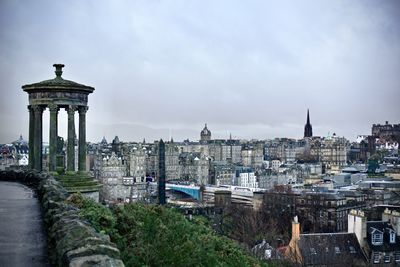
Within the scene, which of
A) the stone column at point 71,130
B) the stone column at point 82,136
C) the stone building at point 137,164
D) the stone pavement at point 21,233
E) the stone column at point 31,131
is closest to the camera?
the stone pavement at point 21,233

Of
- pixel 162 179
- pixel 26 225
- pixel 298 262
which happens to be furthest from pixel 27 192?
pixel 162 179

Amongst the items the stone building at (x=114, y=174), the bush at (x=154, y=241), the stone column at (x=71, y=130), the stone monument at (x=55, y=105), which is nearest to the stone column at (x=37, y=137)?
the stone monument at (x=55, y=105)

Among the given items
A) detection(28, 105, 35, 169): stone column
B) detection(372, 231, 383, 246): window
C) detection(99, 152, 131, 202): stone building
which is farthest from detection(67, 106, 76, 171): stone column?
detection(99, 152, 131, 202): stone building

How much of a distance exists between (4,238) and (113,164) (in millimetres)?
80625

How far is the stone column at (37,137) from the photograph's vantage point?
15062 millimetres

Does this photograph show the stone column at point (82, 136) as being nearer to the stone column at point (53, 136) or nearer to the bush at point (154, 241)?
the stone column at point (53, 136)

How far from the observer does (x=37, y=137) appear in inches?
606

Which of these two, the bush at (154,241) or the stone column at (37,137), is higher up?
the stone column at (37,137)

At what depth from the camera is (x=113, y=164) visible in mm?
86000

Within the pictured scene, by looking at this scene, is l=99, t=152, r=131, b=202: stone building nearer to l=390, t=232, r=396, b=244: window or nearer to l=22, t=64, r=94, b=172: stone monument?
l=390, t=232, r=396, b=244: window

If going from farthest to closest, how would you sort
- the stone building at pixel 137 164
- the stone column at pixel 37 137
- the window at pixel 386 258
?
the stone building at pixel 137 164 → the window at pixel 386 258 → the stone column at pixel 37 137

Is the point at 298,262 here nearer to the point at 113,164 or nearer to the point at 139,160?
the point at 113,164

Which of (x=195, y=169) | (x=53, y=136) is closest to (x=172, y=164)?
(x=195, y=169)

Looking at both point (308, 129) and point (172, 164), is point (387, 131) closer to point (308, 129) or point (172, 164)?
point (308, 129)
